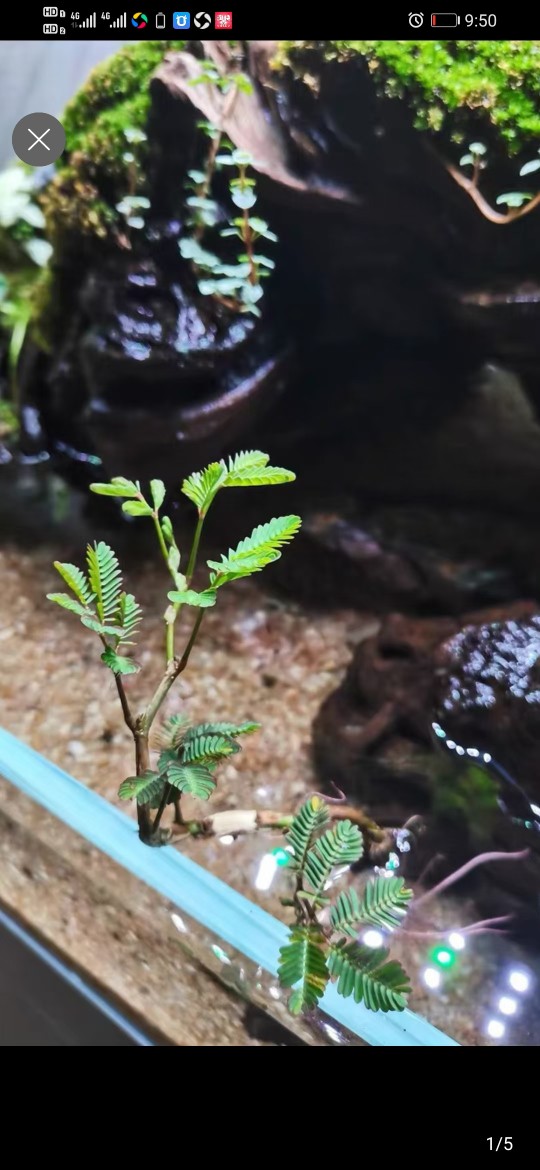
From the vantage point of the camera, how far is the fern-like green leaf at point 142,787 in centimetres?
85

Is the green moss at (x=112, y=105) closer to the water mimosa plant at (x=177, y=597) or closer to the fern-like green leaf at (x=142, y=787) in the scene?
the water mimosa plant at (x=177, y=597)

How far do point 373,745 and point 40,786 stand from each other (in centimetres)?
60

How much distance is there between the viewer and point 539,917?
1064mm

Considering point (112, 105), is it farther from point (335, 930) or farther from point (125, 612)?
point (335, 930)

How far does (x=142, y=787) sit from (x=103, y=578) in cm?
26

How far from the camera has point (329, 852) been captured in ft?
2.63

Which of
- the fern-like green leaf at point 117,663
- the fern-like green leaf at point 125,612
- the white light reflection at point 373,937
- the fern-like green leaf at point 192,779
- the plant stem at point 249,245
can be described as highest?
the plant stem at point 249,245

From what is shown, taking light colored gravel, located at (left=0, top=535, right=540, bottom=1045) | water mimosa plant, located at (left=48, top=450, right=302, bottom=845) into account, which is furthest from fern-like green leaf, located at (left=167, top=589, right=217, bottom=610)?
light colored gravel, located at (left=0, top=535, right=540, bottom=1045)

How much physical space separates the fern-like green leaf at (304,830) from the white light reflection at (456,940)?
14.2 inches
